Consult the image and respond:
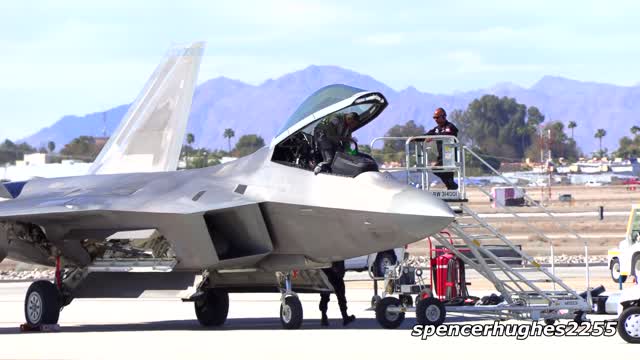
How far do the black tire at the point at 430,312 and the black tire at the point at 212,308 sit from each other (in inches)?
146

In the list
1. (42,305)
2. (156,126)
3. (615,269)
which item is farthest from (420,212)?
(615,269)

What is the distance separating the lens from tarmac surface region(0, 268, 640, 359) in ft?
42.5

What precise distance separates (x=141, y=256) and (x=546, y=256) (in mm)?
26441

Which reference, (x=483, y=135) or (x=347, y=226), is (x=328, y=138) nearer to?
(x=347, y=226)

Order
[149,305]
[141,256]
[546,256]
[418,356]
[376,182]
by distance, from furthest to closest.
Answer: [546,256] < [149,305] < [141,256] < [376,182] < [418,356]

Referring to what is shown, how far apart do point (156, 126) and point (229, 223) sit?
26.0 ft

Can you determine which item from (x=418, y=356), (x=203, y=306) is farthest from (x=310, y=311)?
(x=418, y=356)

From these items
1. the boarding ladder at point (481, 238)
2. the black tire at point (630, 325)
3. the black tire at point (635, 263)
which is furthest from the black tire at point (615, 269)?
the black tire at point (630, 325)

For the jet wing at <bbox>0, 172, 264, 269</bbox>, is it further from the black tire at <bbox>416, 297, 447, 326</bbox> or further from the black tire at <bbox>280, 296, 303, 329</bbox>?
the black tire at <bbox>416, 297, 447, 326</bbox>

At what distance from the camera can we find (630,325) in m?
13.7

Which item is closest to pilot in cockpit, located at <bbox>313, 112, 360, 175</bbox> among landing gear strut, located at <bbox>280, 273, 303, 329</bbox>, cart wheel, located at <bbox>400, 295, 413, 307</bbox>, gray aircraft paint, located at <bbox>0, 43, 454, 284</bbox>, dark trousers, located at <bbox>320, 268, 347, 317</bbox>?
gray aircraft paint, located at <bbox>0, 43, 454, 284</bbox>

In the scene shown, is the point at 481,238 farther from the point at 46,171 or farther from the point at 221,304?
the point at 46,171

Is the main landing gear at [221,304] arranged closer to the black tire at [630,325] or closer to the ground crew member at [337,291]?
the ground crew member at [337,291]

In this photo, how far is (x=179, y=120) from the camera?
2453cm
